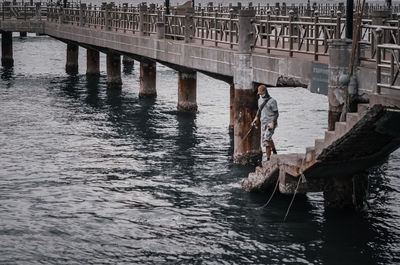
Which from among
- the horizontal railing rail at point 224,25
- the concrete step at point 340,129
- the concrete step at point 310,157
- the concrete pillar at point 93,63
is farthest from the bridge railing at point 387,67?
the concrete pillar at point 93,63

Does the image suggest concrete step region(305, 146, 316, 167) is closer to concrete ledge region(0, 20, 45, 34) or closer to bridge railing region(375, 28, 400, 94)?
bridge railing region(375, 28, 400, 94)

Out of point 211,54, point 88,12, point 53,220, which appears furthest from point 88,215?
point 88,12

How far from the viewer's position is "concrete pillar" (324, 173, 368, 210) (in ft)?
68.0

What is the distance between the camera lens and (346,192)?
829 inches

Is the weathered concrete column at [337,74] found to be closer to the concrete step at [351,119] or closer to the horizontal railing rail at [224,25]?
the horizontal railing rail at [224,25]

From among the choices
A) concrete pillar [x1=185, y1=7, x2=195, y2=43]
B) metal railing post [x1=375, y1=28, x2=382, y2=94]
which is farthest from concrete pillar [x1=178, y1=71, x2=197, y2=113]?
metal railing post [x1=375, y1=28, x2=382, y2=94]

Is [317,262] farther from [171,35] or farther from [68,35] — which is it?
[68,35]

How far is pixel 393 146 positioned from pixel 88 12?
Answer: 3276 cm

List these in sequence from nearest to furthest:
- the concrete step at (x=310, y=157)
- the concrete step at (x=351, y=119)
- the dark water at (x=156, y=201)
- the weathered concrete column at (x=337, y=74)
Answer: the concrete step at (x=351, y=119)
the dark water at (x=156, y=201)
the weathered concrete column at (x=337, y=74)
the concrete step at (x=310, y=157)

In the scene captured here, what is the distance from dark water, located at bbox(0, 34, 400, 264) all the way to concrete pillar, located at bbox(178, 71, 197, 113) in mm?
796

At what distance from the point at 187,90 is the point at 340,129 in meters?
19.1

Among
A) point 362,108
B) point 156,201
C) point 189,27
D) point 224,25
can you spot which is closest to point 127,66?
point 189,27

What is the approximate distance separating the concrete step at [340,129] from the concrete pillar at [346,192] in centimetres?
239

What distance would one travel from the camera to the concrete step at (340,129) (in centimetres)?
1830
